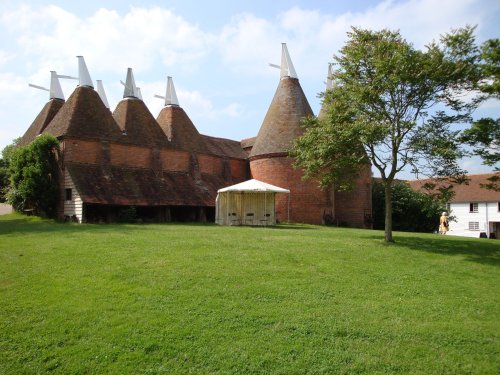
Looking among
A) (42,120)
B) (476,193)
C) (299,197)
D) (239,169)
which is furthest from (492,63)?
(476,193)

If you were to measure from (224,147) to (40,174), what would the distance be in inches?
563

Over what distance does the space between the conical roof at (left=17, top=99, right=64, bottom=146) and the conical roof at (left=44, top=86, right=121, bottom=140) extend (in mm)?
3937

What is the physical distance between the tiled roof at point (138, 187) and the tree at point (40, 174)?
1.31 m

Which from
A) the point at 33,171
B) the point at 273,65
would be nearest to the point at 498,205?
the point at 273,65

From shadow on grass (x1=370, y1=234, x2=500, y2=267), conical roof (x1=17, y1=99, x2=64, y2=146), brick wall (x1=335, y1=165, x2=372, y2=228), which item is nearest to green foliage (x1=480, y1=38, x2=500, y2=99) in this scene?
shadow on grass (x1=370, y1=234, x2=500, y2=267)

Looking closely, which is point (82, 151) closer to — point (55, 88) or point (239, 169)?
point (55, 88)

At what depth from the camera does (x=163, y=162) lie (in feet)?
87.2

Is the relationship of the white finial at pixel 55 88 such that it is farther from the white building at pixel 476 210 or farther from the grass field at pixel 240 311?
the white building at pixel 476 210

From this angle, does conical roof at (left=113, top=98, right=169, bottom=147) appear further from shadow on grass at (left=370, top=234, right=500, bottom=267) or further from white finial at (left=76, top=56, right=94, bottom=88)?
shadow on grass at (left=370, top=234, right=500, bottom=267)

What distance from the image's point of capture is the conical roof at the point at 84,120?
75.0 feet

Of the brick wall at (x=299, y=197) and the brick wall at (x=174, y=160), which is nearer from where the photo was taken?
the brick wall at (x=299, y=197)

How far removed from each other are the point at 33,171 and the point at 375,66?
692 inches

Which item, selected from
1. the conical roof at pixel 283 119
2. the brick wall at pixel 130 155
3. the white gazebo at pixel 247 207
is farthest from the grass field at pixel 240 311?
the conical roof at pixel 283 119

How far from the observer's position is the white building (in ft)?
126
